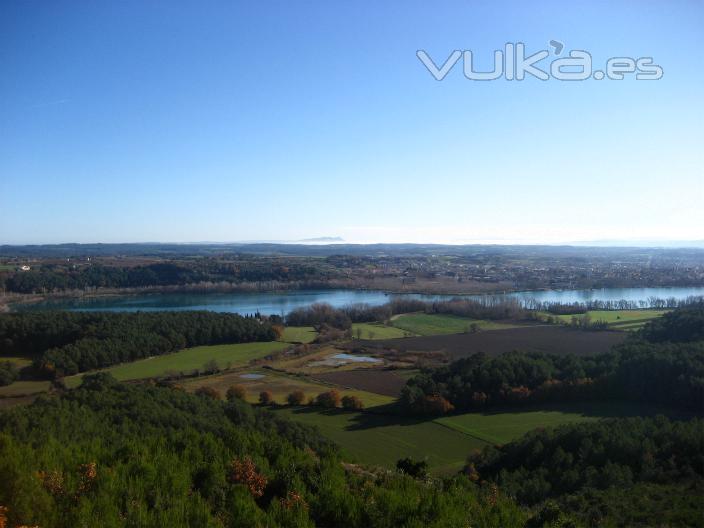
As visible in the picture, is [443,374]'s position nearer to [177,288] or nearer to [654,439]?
[654,439]

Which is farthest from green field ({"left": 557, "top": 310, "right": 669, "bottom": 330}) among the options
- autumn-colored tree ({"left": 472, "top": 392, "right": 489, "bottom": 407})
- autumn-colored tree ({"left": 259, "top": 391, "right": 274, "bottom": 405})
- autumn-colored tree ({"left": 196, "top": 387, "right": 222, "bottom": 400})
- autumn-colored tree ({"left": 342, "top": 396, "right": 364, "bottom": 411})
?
autumn-colored tree ({"left": 196, "top": 387, "right": 222, "bottom": 400})

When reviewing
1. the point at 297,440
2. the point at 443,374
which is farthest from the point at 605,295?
the point at 297,440

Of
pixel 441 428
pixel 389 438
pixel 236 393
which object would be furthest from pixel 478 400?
pixel 236 393

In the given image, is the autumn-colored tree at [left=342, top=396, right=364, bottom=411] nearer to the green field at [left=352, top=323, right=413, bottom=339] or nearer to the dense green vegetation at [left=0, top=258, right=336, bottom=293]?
the green field at [left=352, top=323, right=413, bottom=339]

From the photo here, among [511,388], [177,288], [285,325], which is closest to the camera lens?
[511,388]

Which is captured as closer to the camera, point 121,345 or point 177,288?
point 121,345

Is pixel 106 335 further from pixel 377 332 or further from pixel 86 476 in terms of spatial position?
pixel 86 476
